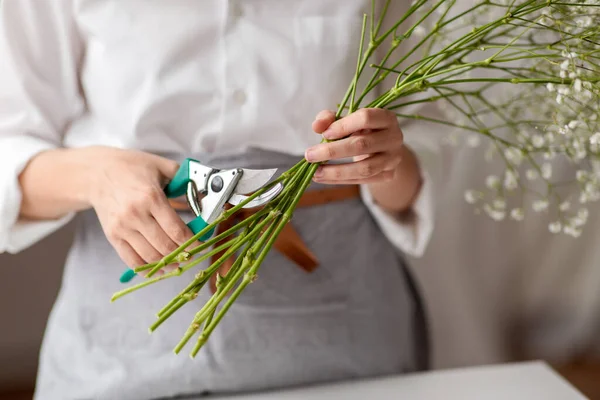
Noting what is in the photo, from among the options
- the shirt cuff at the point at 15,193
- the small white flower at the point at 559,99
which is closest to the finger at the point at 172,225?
the shirt cuff at the point at 15,193

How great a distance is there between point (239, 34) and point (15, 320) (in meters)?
0.75

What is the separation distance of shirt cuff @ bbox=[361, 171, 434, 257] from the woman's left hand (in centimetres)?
21

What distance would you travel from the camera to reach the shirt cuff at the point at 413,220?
76cm

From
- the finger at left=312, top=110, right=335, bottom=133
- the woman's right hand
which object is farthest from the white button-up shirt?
the finger at left=312, top=110, right=335, bottom=133

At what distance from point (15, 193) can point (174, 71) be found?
215mm

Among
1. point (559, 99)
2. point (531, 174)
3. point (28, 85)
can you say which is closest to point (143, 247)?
point (28, 85)

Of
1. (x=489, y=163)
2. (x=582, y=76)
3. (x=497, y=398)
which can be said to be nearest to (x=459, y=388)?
(x=497, y=398)

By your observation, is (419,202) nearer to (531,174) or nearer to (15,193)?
(531,174)

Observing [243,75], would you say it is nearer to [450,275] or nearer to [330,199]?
[330,199]

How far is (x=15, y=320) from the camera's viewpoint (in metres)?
1.13

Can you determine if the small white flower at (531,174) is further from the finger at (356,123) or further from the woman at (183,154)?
the finger at (356,123)

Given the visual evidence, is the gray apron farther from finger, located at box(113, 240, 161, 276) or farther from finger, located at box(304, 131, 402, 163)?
finger, located at box(304, 131, 402, 163)

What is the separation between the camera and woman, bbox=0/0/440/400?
2.22ft

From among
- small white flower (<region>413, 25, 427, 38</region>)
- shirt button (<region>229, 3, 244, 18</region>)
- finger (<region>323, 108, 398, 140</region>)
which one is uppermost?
small white flower (<region>413, 25, 427, 38</region>)
